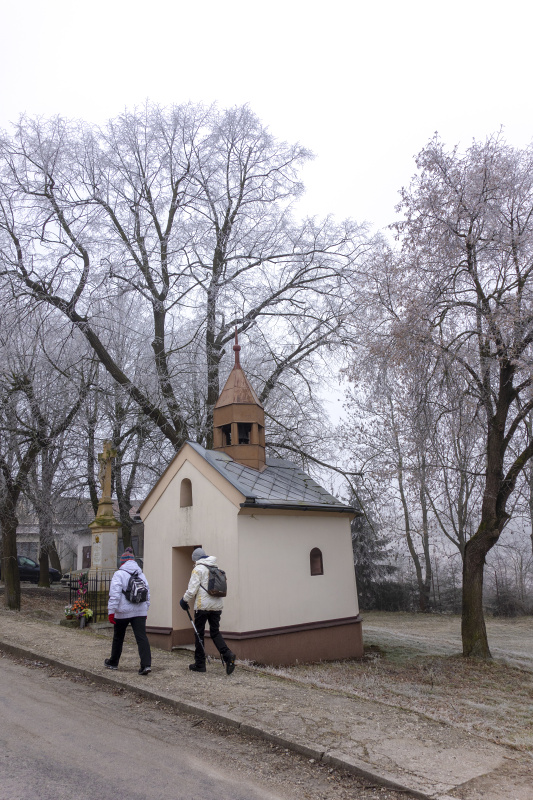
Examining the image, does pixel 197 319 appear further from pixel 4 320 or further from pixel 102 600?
pixel 102 600

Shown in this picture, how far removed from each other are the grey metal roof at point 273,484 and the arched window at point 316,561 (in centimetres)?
95

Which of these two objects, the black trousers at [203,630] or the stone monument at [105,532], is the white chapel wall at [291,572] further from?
the stone monument at [105,532]

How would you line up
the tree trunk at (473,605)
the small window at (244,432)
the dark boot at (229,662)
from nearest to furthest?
1. the dark boot at (229,662)
2. the tree trunk at (473,605)
3. the small window at (244,432)

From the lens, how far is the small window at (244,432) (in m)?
14.1

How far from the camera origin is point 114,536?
16422 millimetres

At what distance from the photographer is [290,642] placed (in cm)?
1145

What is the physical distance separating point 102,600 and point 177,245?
949cm

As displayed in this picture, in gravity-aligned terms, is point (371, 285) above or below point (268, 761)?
above

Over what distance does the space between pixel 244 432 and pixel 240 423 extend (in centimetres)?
31

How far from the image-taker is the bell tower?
45.4ft

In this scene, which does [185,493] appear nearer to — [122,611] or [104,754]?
[122,611]

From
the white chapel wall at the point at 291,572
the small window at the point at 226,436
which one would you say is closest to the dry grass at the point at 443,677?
the white chapel wall at the point at 291,572

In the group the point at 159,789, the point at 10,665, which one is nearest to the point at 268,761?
the point at 159,789

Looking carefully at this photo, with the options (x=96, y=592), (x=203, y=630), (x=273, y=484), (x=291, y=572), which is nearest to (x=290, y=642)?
(x=291, y=572)
